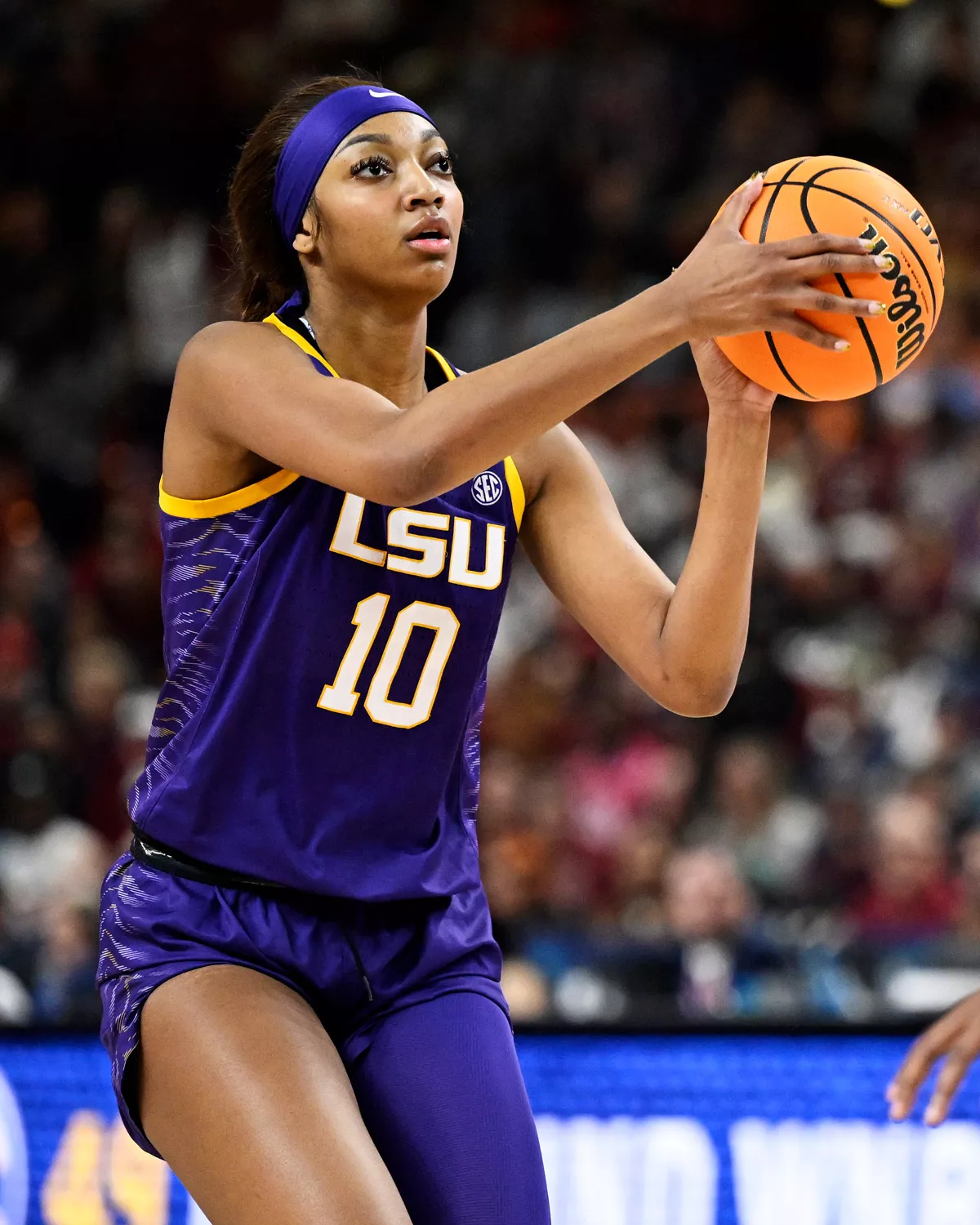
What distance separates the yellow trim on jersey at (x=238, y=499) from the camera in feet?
9.25

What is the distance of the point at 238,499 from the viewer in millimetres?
2824

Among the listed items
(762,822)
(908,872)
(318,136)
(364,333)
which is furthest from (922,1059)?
(762,822)

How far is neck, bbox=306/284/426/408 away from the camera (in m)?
2.97

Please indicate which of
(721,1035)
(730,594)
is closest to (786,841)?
(721,1035)

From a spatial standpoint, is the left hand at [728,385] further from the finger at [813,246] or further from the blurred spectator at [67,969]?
the blurred spectator at [67,969]

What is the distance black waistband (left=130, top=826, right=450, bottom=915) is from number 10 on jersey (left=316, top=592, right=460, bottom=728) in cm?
28

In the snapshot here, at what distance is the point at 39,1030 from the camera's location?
169 inches

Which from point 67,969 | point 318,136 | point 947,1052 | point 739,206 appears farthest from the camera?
point 67,969

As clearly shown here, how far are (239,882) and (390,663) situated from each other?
0.41 m

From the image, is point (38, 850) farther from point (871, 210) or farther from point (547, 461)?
point (871, 210)

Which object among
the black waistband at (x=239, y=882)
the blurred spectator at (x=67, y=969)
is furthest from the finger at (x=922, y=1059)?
the blurred spectator at (x=67, y=969)

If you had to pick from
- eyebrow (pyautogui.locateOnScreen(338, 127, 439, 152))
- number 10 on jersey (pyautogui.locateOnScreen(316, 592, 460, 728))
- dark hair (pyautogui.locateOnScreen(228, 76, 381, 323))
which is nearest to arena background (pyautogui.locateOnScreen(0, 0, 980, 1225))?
dark hair (pyautogui.locateOnScreen(228, 76, 381, 323))

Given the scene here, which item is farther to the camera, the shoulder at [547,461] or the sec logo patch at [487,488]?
the shoulder at [547,461]

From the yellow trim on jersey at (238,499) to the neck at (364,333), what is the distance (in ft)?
0.83
